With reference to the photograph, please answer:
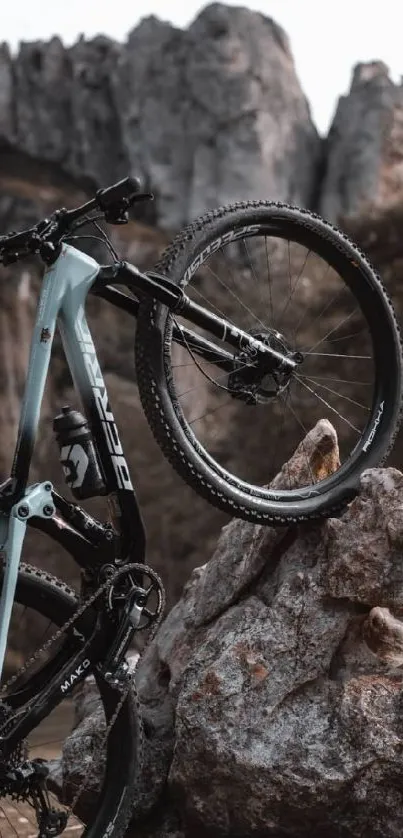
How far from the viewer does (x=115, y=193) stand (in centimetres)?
524

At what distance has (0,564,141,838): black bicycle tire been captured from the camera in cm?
526

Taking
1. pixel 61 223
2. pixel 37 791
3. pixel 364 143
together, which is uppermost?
pixel 364 143

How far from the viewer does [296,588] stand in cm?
598

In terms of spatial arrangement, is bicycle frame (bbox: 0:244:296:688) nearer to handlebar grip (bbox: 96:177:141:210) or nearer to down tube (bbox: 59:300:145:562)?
down tube (bbox: 59:300:145:562)

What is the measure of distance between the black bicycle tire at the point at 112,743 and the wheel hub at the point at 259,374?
130cm

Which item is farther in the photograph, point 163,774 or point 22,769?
point 163,774

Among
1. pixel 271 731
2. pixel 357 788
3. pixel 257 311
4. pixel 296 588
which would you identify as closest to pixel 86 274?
pixel 296 588

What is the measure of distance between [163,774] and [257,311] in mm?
21683

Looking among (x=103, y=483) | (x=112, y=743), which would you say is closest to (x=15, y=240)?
(x=103, y=483)

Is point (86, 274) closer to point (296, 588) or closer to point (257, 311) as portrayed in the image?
point (296, 588)

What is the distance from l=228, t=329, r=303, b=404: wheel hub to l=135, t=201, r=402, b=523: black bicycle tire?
1.42ft

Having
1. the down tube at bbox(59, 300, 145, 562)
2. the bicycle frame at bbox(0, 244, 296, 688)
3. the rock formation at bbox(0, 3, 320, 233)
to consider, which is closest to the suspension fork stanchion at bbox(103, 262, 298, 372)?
the bicycle frame at bbox(0, 244, 296, 688)

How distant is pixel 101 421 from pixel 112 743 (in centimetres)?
150

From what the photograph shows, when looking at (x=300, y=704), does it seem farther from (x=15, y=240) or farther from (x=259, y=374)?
(x=15, y=240)
